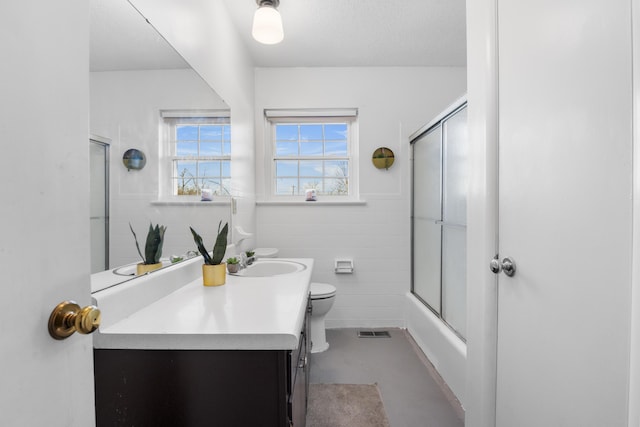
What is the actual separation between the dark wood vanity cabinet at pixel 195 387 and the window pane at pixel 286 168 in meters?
2.09

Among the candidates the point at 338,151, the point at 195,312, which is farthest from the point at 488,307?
the point at 338,151

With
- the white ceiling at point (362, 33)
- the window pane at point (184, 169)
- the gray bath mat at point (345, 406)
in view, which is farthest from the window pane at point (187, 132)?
the gray bath mat at point (345, 406)

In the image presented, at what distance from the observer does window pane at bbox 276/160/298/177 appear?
2.72 metres

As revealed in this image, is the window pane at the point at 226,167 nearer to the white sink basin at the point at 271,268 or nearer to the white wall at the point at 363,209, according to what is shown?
the white sink basin at the point at 271,268

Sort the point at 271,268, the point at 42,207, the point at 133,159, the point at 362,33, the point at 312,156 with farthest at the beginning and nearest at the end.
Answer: the point at 312,156 < the point at 362,33 < the point at 271,268 < the point at 133,159 < the point at 42,207

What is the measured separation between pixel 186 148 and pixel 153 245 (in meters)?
0.50

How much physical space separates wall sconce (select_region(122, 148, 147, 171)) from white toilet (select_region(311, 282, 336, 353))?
1381 mm

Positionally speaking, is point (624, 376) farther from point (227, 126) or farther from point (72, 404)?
point (227, 126)

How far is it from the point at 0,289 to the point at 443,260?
2.07 meters

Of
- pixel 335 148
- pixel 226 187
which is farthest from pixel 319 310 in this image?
pixel 335 148

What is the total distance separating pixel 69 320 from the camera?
458 mm

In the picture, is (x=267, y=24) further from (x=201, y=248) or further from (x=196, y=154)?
(x=201, y=248)

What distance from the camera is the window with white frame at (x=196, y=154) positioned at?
3.95 ft

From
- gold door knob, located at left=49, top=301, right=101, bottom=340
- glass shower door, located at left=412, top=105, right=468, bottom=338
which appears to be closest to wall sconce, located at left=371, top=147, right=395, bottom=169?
glass shower door, located at left=412, top=105, right=468, bottom=338
